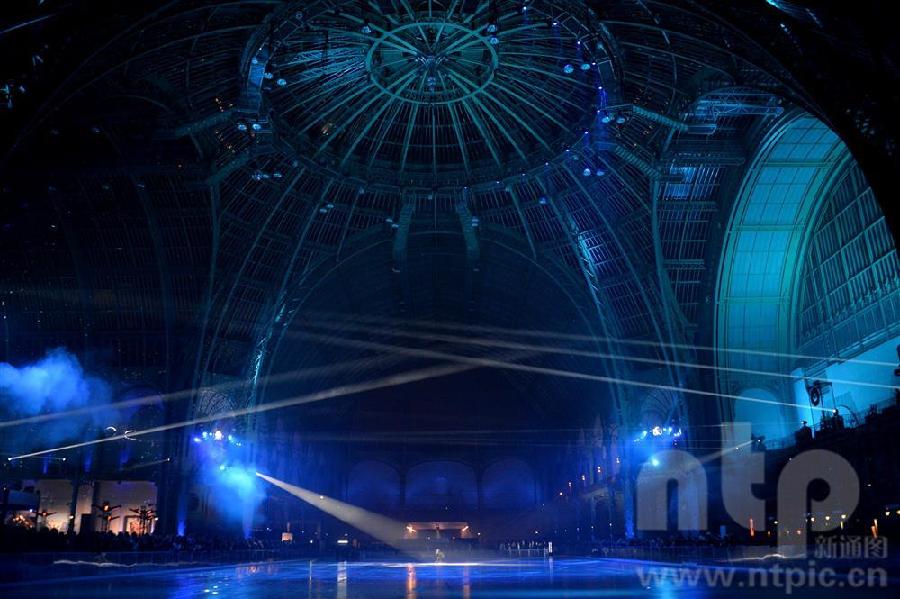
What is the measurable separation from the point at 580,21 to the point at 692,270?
19357 millimetres

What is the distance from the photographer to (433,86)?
36969mm

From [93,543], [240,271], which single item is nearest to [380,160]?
[240,271]

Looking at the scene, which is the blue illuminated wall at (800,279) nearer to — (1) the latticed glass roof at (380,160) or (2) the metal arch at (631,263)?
(1) the latticed glass roof at (380,160)

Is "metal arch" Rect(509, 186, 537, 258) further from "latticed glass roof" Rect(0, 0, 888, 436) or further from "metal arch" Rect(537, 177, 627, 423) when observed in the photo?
"metal arch" Rect(537, 177, 627, 423)

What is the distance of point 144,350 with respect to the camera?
49906 millimetres

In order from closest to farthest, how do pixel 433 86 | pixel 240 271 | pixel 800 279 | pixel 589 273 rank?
pixel 433 86, pixel 800 279, pixel 240 271, pixel 589 273

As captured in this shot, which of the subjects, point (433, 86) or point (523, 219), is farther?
point (523, 219)

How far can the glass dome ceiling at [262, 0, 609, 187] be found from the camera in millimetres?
31969

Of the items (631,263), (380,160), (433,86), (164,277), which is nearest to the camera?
(433,86)

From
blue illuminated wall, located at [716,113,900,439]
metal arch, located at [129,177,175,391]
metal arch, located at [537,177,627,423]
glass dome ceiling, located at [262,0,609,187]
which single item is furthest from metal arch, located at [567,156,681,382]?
metal arch, located at [129,177,175,391]

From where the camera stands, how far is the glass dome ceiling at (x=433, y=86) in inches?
1259

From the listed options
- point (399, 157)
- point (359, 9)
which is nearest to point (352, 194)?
point (399, 157)

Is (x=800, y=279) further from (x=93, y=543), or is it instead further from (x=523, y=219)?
(x=93, y=543)

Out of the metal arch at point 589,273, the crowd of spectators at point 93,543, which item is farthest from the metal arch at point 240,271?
the metal arch at point 589,273
